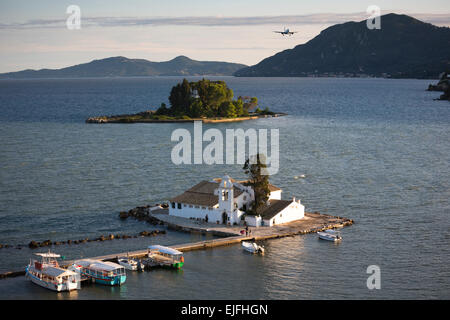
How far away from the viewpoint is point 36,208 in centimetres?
6297

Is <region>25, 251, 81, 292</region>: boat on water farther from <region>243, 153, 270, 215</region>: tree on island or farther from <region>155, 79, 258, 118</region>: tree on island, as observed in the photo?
<region>155, 79, 258, 118</region>: tree on island

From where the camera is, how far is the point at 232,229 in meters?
53.8

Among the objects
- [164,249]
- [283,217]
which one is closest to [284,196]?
[283,217]

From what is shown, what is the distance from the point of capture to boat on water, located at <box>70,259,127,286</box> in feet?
139

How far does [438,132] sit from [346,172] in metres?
51.4

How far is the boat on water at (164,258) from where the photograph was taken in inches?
1804

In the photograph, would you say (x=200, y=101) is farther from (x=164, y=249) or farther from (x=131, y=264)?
(x=131, y=264)

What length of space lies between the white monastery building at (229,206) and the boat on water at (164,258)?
9.21 meters

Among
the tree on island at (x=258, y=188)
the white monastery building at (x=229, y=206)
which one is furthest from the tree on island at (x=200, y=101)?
the tree on island at (x=258, y=188)

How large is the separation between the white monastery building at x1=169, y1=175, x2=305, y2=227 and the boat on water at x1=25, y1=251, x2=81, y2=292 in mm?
16037

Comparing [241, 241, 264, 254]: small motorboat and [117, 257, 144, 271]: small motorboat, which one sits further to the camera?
[241, 241, 264, 254]: small motorboat

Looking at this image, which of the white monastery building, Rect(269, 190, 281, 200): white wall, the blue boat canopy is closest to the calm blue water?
the blue boat canopy

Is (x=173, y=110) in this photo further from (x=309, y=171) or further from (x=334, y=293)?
(x=334, y=293)
